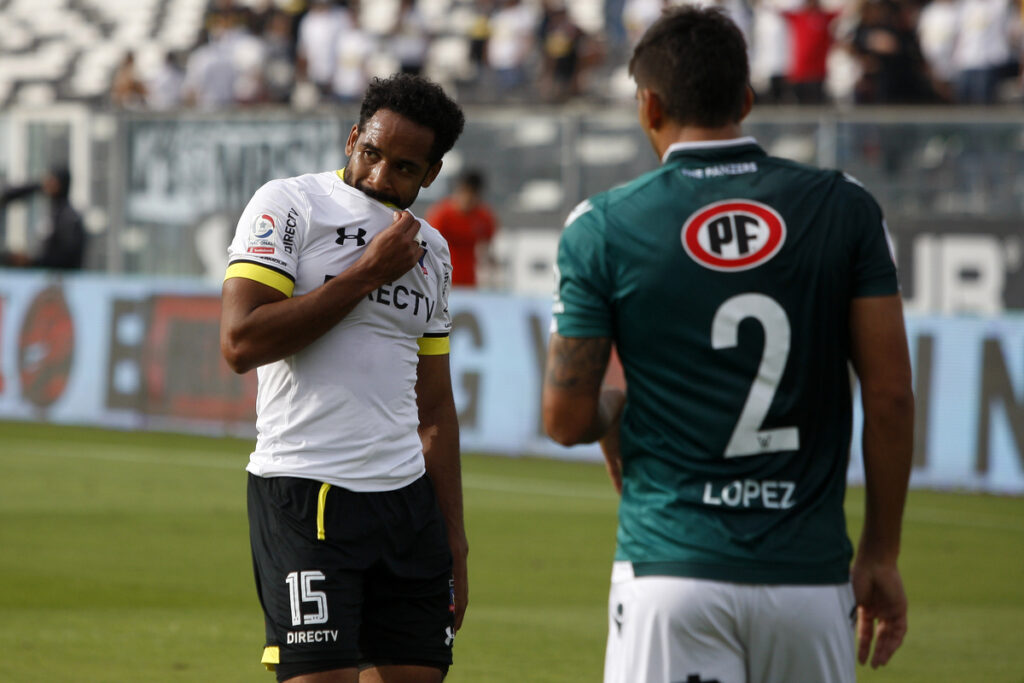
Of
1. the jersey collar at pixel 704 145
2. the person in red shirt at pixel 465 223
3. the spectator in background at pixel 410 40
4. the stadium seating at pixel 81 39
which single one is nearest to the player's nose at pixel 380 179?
the jersey collar at pixel 704 145

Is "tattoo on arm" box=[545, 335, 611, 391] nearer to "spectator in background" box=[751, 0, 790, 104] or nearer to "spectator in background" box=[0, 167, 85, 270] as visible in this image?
"spectator in background" box=[751, 0, 790, 104]

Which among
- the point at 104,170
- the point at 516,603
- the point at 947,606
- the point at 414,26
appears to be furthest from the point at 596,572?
the point at 414,26

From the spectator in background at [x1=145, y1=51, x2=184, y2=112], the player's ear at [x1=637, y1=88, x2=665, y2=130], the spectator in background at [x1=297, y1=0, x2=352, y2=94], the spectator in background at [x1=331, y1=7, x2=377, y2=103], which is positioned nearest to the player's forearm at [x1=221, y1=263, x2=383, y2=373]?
the player's ear at [x1=637, y1=88, x2=665, y2=130]

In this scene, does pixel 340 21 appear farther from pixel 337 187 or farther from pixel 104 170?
pixel 337 187

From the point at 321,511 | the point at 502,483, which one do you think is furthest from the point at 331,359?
the point at 502,483

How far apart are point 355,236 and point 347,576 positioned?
2.93 feet

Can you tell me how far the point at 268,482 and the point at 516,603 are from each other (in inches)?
184

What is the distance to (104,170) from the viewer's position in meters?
18.5

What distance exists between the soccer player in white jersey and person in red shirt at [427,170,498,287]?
37.2 ft

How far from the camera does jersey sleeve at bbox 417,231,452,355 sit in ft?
14.2

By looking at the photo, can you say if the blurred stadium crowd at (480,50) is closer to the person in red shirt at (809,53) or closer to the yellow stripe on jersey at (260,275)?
the person in red shirt at (809,53)

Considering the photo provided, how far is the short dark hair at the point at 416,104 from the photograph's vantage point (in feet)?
13.6

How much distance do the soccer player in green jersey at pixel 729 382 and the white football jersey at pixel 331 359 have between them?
0.93 metres

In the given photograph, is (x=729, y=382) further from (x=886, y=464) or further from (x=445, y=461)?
(x=445, y=461)
